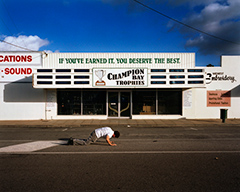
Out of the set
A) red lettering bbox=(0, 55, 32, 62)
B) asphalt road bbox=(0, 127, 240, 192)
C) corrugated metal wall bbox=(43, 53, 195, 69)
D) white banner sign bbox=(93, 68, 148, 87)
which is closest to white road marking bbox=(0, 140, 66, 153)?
asphalt road bbox=(0, 127, 240, 192)

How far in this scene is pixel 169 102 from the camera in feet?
58.9

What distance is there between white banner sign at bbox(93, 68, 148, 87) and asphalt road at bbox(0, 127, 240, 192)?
881cm

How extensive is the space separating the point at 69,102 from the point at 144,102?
21.5 ft

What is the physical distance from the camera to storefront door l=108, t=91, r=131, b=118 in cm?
1788

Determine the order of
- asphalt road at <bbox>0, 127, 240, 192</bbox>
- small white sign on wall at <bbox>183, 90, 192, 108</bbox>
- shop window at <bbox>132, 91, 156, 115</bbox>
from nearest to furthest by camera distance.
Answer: asphalt road at <bbox>0, 127, 240, 192</bbox> → small white sign on wall at <bbox>183, 90, 192, 108</bbox> → shop window at <bbox>132, 91, 156, 115</bbox>

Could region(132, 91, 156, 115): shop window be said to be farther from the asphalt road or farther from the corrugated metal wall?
the asphalt road

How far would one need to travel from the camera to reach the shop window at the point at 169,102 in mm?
17938

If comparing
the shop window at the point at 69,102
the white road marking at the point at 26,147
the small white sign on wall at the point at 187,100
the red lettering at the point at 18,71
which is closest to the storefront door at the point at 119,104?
the shop window at the point at 69,102

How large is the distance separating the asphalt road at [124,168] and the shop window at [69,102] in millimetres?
9769

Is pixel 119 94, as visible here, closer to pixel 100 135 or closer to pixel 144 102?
pixel 144 102

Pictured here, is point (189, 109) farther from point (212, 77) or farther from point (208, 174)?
point (208, 174)

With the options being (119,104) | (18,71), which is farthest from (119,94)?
(18,71)

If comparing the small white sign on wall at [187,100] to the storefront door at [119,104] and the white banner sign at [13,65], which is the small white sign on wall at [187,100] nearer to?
the storefront door at [119,104]

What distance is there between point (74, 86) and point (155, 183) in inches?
512
